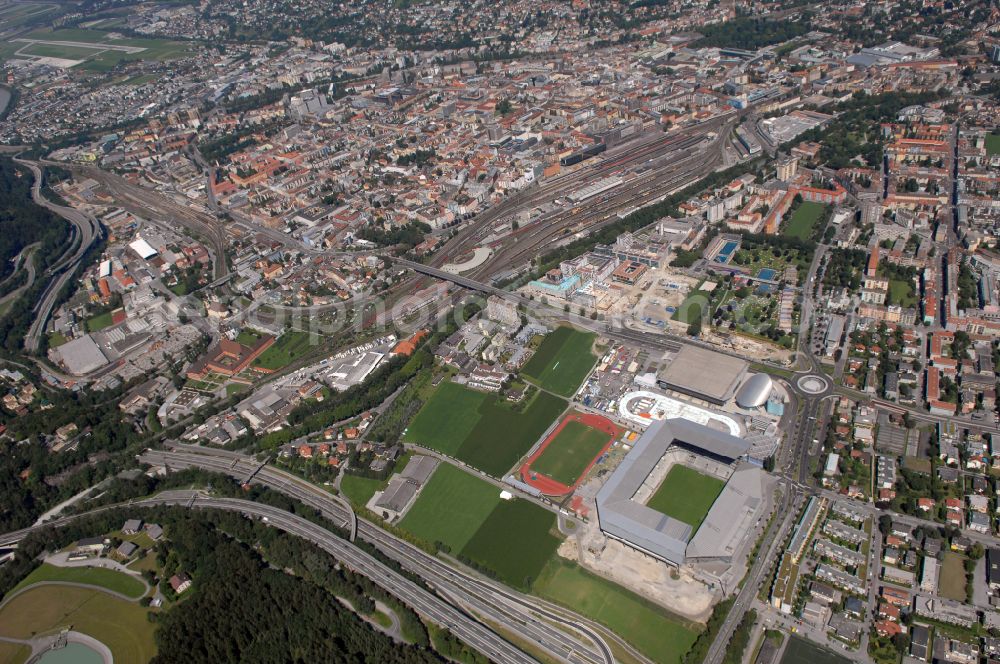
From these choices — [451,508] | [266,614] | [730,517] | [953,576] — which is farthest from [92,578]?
[953,576]

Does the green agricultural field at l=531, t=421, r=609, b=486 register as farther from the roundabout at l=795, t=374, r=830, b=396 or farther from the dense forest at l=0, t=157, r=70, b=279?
the dense forest at l=0, t=157, r=70, b=279

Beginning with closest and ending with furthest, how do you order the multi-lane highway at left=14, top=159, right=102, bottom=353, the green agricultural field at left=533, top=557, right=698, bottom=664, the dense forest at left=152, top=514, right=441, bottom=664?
1. the green agricultural field at left=533, top=557, right=698, bottom=664
2. the dense forest at left=152, top=514, right=441, bottom=664
3. the multi-lane highway at left=14, top=159, right=102, bottom=353

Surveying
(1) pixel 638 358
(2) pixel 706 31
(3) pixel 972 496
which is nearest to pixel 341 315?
(1) pixel 638 358

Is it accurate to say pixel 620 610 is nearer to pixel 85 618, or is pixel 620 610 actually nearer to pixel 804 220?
pixel 85 618

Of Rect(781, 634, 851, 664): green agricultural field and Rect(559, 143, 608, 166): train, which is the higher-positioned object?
Rect(559, 143, 608, 166): train

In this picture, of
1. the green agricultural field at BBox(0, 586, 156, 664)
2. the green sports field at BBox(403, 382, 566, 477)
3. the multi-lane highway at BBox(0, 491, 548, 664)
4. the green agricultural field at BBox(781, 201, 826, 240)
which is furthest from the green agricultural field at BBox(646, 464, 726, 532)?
the green agricultural field at BBox(781, 201, 826, 240)
